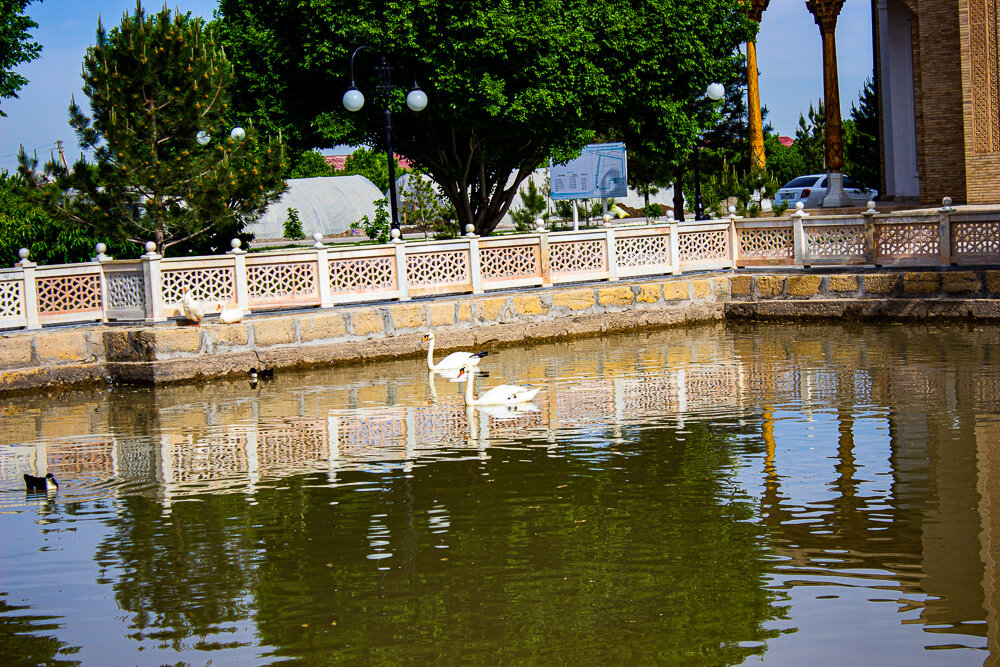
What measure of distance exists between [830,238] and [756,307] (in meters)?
1.55

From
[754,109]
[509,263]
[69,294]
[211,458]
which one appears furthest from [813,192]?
[211,458]

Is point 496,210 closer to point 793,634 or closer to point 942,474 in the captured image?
point 942,474

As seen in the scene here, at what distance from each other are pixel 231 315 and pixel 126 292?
4.93 feet

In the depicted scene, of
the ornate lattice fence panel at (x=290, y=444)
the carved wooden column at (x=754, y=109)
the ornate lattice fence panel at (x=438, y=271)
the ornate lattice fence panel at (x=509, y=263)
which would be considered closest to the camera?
the ornate lattice fence panel at (x=290, y=444)

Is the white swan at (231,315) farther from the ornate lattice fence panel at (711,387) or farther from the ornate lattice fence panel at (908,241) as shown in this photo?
the ornate lattice fence panel at (908,241)

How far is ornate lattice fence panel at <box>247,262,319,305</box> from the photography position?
15172mm

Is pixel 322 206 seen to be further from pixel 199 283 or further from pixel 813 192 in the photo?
pixel 199 283

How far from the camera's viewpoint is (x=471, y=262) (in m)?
16.6

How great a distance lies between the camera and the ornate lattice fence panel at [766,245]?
18.2 metres

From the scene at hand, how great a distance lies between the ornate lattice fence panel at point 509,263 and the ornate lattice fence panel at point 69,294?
211 inches

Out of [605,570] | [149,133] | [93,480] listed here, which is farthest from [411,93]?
[605,570]

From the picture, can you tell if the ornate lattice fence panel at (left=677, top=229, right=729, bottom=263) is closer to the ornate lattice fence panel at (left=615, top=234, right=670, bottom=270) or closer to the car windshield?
the ornate lattice fence panel at (left=615, top=234, right=670, bottom=270)

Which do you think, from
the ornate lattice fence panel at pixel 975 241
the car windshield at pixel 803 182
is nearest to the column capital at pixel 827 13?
the car windshield at pixel 803 182

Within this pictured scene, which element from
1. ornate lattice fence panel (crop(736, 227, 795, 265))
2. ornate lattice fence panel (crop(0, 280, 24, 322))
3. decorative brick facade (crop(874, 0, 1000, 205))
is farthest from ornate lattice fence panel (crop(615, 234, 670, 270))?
ornate lattice fence panel (crop(0, 280, 24, 322))
